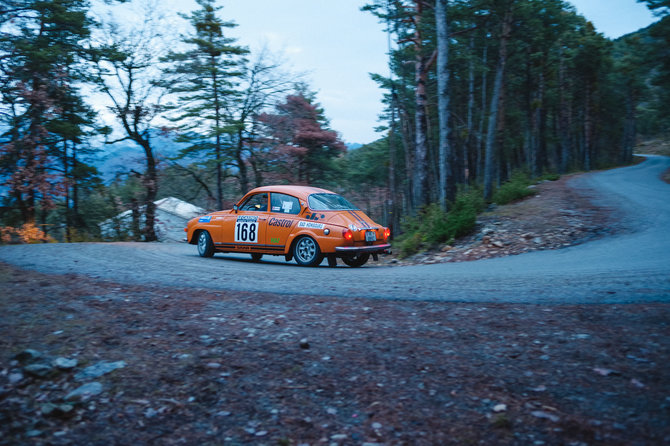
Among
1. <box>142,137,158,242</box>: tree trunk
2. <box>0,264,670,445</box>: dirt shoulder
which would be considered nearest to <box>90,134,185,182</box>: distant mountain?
<box>142,137,158,242</box>: tree trunk

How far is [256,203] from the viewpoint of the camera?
1048 centimetres

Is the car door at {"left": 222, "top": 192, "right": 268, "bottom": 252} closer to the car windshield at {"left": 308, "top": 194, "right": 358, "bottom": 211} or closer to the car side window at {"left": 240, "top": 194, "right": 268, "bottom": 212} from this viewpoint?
the car side window at {"left": 240, "top": 194, "right": 268, "bottom": 212}

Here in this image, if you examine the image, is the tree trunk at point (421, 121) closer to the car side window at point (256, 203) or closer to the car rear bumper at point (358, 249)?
the car rear bumper at point (358, 249)

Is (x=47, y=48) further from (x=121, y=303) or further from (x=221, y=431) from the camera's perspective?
(x=221, y=431)

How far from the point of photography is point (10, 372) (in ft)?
9.52

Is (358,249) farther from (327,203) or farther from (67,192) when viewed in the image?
(67,192)

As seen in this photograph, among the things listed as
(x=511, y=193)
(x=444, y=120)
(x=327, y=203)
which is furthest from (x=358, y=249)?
(x=511, y=193)

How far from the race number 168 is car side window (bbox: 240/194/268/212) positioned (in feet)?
1.28

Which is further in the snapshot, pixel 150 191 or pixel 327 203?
pixel 150 191

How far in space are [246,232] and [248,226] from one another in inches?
6.2

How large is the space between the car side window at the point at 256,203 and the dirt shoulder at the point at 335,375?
5.81 m

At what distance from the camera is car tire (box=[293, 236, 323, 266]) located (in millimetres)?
9383

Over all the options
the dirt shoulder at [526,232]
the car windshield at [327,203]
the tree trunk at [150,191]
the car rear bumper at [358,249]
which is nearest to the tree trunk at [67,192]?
the tree trunk at [150,191]

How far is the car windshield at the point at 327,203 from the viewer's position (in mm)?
9723
